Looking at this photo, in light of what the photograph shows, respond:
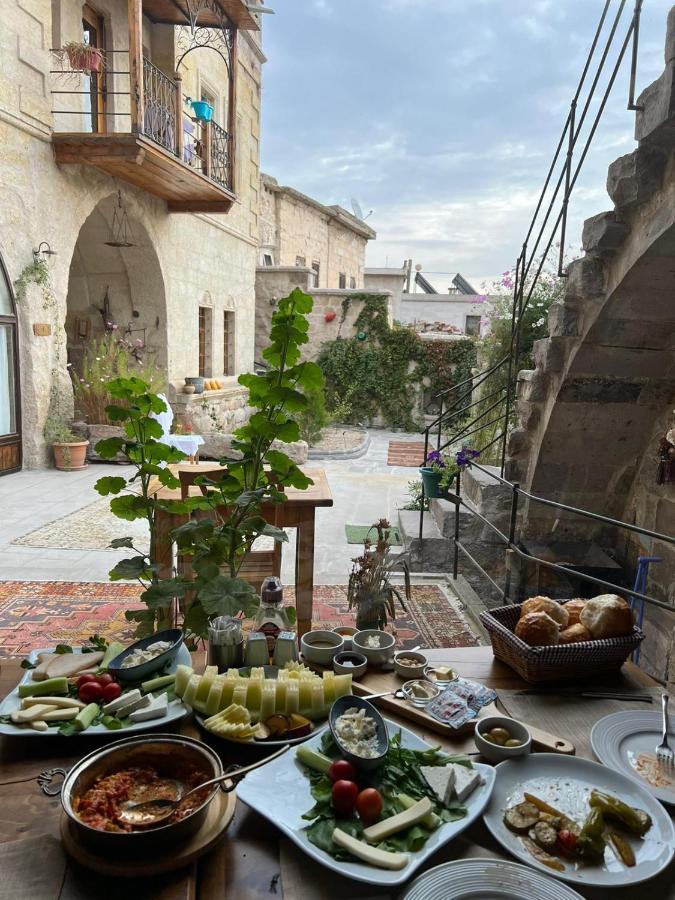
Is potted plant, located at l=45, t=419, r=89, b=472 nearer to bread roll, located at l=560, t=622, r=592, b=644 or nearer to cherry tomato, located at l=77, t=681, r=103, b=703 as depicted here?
cherry tomato, located at l=77, t=681, r=103, b=703

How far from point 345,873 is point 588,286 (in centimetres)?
371

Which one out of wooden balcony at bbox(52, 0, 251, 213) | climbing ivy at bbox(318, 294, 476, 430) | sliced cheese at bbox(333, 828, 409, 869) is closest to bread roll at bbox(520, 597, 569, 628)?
sliced cheese at bbox(333, 828, 409, 869)

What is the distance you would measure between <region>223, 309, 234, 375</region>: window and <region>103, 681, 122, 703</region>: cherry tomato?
11822 mm

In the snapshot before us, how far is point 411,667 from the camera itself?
1575mm

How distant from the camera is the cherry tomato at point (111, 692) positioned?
1.37 meters

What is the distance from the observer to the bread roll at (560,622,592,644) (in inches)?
65.8

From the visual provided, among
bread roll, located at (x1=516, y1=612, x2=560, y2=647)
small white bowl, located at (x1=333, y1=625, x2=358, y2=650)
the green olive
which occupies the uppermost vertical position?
bread roll, located at (x1=516, y1=612, x2=560, y2=647)

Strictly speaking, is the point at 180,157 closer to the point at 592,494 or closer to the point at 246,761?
the point at 592,494

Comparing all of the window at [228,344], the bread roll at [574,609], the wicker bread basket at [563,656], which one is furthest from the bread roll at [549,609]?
the window at [228,344]

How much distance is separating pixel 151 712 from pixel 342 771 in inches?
17.6

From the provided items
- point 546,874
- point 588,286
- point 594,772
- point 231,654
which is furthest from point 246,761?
point 588,286

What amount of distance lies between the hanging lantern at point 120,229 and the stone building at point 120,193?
0.06 feet

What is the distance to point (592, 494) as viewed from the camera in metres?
5.34

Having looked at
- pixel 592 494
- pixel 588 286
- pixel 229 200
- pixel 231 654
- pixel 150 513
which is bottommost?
pixel 592 494
